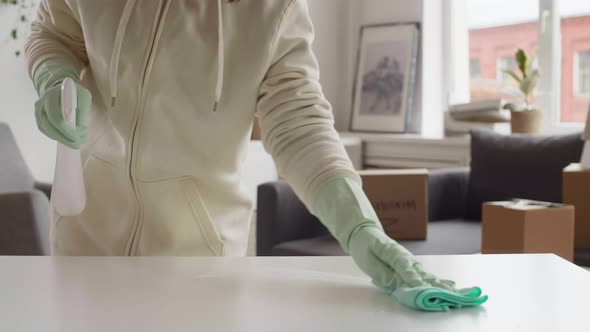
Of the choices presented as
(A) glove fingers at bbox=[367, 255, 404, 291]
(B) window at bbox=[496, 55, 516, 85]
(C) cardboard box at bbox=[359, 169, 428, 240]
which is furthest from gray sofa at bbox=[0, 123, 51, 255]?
(B) window at bbox=[496, 55, 516, 85]

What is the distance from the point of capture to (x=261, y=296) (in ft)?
3.03

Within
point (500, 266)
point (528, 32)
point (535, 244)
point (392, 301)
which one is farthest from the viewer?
point (528, 32)

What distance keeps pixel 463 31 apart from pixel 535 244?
2287 millimetres

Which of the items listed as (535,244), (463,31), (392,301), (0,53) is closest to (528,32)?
(463,31)

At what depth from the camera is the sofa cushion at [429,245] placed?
9.68ft

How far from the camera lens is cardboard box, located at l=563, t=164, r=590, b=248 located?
9.41 feet

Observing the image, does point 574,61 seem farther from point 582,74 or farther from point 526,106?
point 526,106

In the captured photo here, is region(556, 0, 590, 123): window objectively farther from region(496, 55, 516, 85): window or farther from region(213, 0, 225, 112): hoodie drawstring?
region(213, 0, 225, 112): hoodie drawstring

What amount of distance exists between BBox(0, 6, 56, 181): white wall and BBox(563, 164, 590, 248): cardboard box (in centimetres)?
245

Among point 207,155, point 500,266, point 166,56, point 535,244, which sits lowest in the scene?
point 535,244

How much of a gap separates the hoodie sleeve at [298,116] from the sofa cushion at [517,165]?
2.28 metres

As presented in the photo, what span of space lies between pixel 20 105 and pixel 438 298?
3384 millimetres

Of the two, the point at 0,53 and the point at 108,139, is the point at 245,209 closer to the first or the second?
the point at 108,139

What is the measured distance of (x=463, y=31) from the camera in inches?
182
